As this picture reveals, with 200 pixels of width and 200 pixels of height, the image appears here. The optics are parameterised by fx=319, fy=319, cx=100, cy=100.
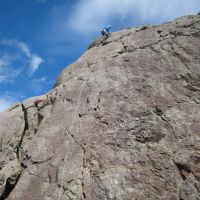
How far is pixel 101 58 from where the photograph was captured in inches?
613

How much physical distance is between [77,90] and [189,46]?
5.24m

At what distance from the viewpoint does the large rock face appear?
398 inches

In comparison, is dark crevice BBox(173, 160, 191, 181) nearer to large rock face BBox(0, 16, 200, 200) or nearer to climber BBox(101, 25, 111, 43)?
large rock face BBox(0, 16, 200, 200)

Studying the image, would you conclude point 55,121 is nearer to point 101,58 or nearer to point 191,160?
point 101,58

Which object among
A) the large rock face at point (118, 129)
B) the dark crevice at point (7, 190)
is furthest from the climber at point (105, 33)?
the dark crevice at point (7, 190)

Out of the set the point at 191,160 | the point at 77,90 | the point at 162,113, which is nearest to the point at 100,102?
the point at 77,90

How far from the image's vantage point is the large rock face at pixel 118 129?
10.1 metres

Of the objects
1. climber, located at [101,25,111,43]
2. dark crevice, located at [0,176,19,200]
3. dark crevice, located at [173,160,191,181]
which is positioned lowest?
dark crevice, located at [0,176,19,200]

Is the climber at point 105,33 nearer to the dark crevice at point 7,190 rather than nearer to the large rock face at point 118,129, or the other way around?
the large rock face at point 118,129

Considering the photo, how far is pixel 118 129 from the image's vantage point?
37.8ft

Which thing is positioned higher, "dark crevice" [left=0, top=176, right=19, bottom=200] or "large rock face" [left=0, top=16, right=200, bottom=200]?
"large rock face" [left=0, top=16, right=200, bottom=200]

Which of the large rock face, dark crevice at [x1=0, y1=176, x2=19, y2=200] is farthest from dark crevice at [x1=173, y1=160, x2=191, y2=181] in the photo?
dark crevice at [x1=0, y1=176, x2=19, y2=200]

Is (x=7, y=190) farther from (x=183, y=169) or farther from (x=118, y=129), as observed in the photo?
(x=183, y=169)

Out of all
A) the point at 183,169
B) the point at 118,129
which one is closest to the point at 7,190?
the point at 118,129
